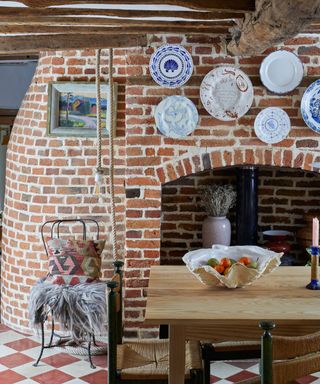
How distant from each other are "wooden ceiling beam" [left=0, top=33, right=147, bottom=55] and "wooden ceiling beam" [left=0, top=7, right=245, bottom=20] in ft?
3.22

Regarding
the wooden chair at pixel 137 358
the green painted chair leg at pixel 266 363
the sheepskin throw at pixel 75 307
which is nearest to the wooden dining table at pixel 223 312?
the wooden chair at pixel 137 358

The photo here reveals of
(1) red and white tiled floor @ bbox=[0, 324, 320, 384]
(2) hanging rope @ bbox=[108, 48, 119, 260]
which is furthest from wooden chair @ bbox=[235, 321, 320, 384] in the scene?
(2) hanging rope @ bbox=[108, 48, 119, 260]

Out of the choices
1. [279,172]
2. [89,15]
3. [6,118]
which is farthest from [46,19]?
[6,118]

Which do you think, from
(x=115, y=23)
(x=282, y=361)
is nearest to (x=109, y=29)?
(x=115, y=23)

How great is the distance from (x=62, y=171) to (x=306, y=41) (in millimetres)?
2137

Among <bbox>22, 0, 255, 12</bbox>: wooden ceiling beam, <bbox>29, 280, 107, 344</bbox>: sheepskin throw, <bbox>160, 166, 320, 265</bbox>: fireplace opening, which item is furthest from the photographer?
<bbox>160, 166, 320, 265</bbox>: fireplace opening

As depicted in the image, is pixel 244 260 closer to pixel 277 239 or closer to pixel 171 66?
pixel 171 66

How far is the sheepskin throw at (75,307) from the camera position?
4812 millimetres

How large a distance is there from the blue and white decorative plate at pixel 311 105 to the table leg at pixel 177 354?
234 centimetres

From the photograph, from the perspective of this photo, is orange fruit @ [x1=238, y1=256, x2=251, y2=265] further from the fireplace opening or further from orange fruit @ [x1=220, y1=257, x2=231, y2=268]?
the fireplace opening

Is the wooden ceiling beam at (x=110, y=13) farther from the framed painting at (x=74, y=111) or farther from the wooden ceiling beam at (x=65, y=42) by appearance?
the framed painting at (x=74, y=111)

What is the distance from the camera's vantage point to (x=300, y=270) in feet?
13.3

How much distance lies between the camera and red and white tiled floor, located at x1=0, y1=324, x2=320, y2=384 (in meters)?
4.68

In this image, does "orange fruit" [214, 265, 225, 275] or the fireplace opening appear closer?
"orange fruit" [214, 265, 225, 275]
